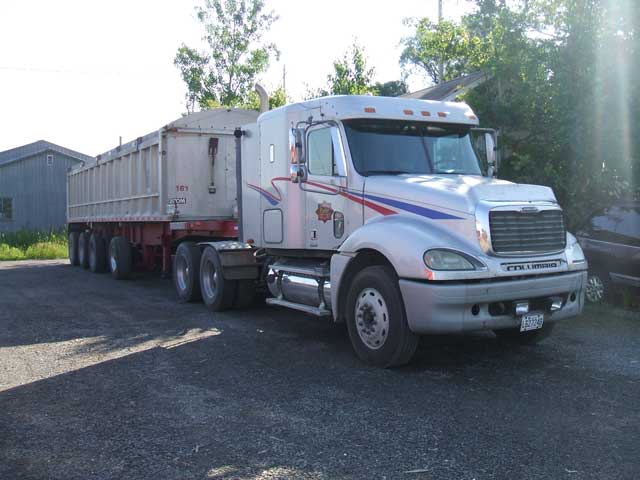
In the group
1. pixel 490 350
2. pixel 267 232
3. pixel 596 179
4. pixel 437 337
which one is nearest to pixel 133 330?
pixel 267 232

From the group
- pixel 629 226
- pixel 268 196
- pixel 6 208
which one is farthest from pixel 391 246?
pixel 6 208

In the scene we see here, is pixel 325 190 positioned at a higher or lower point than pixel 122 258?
higher

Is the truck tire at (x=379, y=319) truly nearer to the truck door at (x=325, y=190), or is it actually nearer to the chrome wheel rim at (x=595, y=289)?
the truck door at (x=325, y=190)

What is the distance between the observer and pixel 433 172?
301 inches

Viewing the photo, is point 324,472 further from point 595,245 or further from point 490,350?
point 595,245

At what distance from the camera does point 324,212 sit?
7926mm

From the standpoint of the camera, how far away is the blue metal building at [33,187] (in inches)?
1551

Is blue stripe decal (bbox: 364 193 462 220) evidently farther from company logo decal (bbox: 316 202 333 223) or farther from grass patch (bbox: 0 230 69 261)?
grass patch (bbox: 0 230 69 261)

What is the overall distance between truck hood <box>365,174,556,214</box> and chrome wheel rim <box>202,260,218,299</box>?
4.41 metres

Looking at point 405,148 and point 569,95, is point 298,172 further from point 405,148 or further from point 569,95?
point 569,95

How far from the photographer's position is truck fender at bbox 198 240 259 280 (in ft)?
33.3

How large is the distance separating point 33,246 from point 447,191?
88.8 ft

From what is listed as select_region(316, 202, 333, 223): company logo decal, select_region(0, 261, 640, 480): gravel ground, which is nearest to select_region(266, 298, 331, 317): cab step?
select_region(0, 261, 640, 480): gravel ground

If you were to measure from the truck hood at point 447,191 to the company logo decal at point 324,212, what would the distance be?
77 cm
